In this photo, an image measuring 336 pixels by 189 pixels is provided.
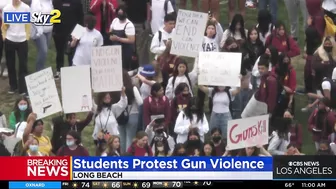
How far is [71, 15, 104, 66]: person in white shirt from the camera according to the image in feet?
59.1

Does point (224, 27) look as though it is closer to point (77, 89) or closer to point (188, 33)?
point (188, 33)

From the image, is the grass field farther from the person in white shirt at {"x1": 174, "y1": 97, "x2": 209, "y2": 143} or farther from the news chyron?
the person in white shirt at {"x1": 174, "y1": 97, "x2": 209, "y2": 143}

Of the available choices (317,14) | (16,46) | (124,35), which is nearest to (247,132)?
(124,35)

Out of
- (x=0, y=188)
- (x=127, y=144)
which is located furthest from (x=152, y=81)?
(x=0, y=188)

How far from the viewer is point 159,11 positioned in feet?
62.8

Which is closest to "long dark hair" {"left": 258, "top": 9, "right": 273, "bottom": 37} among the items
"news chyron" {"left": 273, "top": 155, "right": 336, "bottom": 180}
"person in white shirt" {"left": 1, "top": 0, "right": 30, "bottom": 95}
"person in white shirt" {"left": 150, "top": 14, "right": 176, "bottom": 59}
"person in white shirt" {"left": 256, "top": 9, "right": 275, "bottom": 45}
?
"person in white shirt" {"left": 256, "top": 9, "right": 275, "bottom": 45}

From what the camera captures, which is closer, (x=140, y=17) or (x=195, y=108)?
(x=195, y=108)

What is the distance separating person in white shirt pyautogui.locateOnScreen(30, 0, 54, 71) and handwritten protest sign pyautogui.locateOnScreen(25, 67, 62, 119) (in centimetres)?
138

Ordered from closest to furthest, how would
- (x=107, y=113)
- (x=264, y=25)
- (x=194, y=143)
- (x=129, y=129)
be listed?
1. (x=194, y=143)
2. (x=107, y=113)
3. (x=129, y=129)
4. (x=264, y=25)

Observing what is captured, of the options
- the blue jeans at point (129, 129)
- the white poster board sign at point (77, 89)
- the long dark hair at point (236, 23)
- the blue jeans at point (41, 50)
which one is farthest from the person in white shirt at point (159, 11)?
the white poster board sign at point (77, 89)

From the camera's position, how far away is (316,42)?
1859 centimetres

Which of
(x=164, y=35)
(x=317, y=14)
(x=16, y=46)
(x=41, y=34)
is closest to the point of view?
(x=164, y=35)

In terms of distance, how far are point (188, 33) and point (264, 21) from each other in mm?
1307

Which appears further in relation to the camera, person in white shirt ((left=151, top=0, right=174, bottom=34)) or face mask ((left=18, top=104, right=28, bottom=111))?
person in white shirt ((left=151, top=0, right=174, bottom=34))
